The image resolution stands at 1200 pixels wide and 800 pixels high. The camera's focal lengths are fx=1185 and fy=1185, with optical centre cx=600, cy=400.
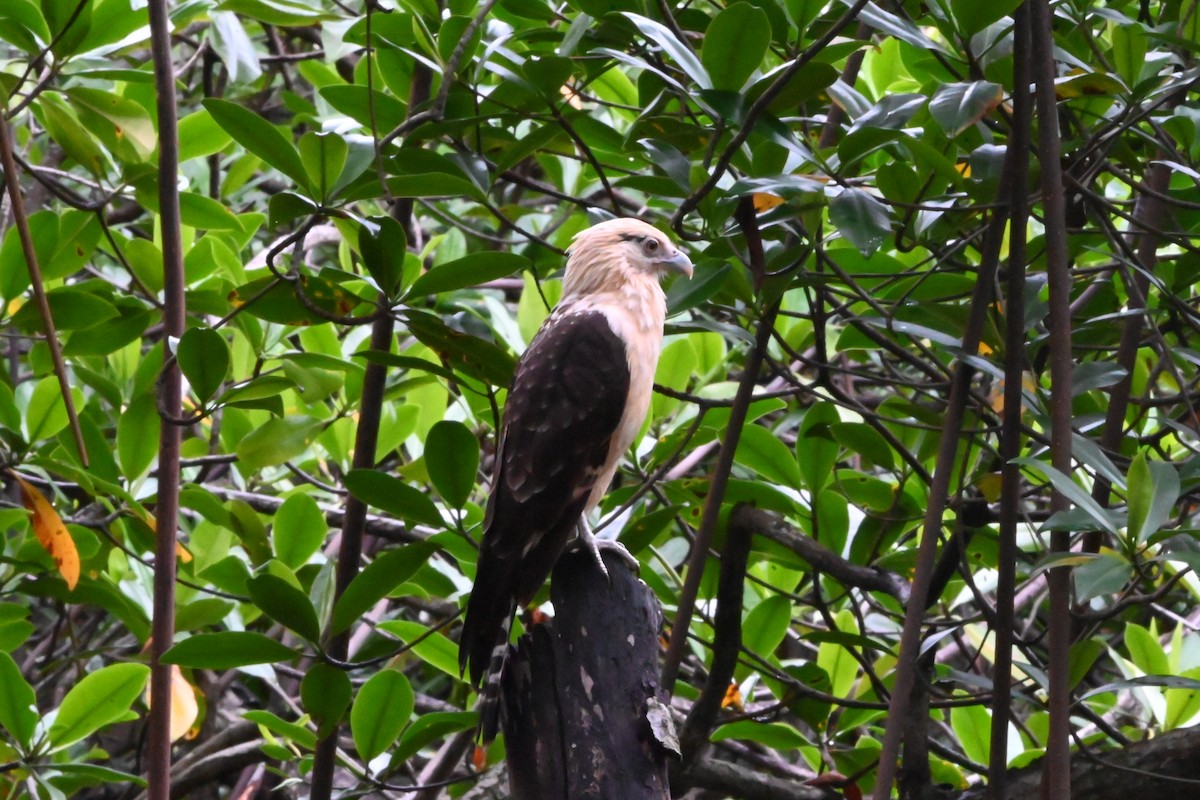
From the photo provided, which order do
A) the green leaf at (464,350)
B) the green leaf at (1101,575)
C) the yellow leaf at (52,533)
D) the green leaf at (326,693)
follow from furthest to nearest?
the yellow leaf at (52,533) < the green leaf at (326,693) < the green leaf at (464,350) < the green leaf at (1101,575)

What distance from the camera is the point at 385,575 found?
2.48 metres

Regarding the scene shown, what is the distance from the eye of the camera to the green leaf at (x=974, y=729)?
2975 mm

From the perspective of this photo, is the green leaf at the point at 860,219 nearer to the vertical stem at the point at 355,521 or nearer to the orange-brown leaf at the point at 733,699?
the vertical stem at the point at 355,521

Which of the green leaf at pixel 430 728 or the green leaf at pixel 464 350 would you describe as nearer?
the green leaf at pixel 464 350

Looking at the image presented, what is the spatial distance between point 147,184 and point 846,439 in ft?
5.91

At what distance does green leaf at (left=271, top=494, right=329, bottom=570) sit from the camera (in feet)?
9.70

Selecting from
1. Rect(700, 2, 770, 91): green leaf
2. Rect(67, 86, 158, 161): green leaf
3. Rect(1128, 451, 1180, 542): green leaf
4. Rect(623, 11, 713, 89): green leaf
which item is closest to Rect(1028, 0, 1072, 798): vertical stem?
Rect(1128, 451, 1180, 542): green leaf

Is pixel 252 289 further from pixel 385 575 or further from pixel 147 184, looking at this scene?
pixel 385 575

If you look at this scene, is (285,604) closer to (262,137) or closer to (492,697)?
(492,697)

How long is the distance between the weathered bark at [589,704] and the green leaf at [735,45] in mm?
1029

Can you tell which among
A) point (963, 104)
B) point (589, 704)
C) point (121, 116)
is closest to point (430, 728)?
point (589, 704)

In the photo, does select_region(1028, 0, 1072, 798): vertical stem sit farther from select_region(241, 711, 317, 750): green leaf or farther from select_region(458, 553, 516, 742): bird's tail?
select_region(241, 711, 317, 750): green leaf

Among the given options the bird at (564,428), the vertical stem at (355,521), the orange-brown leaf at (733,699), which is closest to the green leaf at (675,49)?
the bird at (564,428)

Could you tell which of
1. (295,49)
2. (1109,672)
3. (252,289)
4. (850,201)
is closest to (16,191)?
(252,289)
